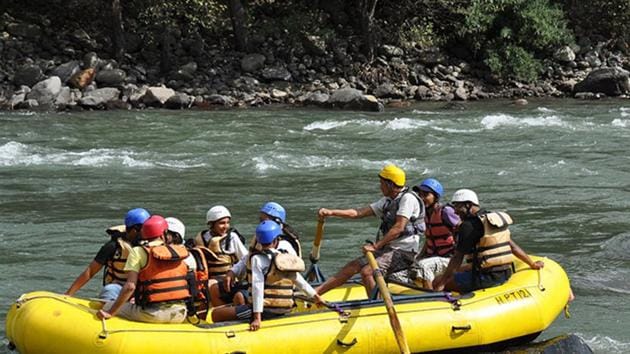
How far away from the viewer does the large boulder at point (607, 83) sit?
26.5m

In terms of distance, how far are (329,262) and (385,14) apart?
1941 centimetres

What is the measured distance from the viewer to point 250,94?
25250 mm

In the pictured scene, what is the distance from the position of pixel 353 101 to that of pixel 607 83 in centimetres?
699

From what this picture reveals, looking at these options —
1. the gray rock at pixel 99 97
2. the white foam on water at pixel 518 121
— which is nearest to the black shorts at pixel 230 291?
the white foam on water at pixel 518 121

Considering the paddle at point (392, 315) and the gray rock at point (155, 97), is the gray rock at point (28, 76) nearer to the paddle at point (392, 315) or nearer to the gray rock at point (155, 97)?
the gray rock at point (155, 97)

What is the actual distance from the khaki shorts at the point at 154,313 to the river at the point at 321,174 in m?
2.76

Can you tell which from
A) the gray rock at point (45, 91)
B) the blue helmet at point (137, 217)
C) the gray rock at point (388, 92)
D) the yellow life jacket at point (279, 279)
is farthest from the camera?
the gray rock at point (388, 92)

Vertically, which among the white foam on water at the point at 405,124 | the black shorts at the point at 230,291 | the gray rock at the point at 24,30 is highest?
the black shorts at the point at 230,291

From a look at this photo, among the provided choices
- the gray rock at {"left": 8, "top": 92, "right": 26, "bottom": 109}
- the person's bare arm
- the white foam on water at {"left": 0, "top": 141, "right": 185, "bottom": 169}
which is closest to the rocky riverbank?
the gray rock at {"left": 8, "top": 92, "right": 26, "bottom": 109}

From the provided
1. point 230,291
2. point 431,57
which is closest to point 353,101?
point 431,57

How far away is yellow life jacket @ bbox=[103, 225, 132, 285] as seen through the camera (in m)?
8.04

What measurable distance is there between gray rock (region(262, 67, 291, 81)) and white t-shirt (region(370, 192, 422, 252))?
58.8 ft

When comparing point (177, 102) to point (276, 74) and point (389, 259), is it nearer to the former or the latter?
point (276, 74)

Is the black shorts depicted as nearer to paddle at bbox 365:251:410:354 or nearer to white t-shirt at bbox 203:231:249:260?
white t-shirt at bbox 203:231:249:260
